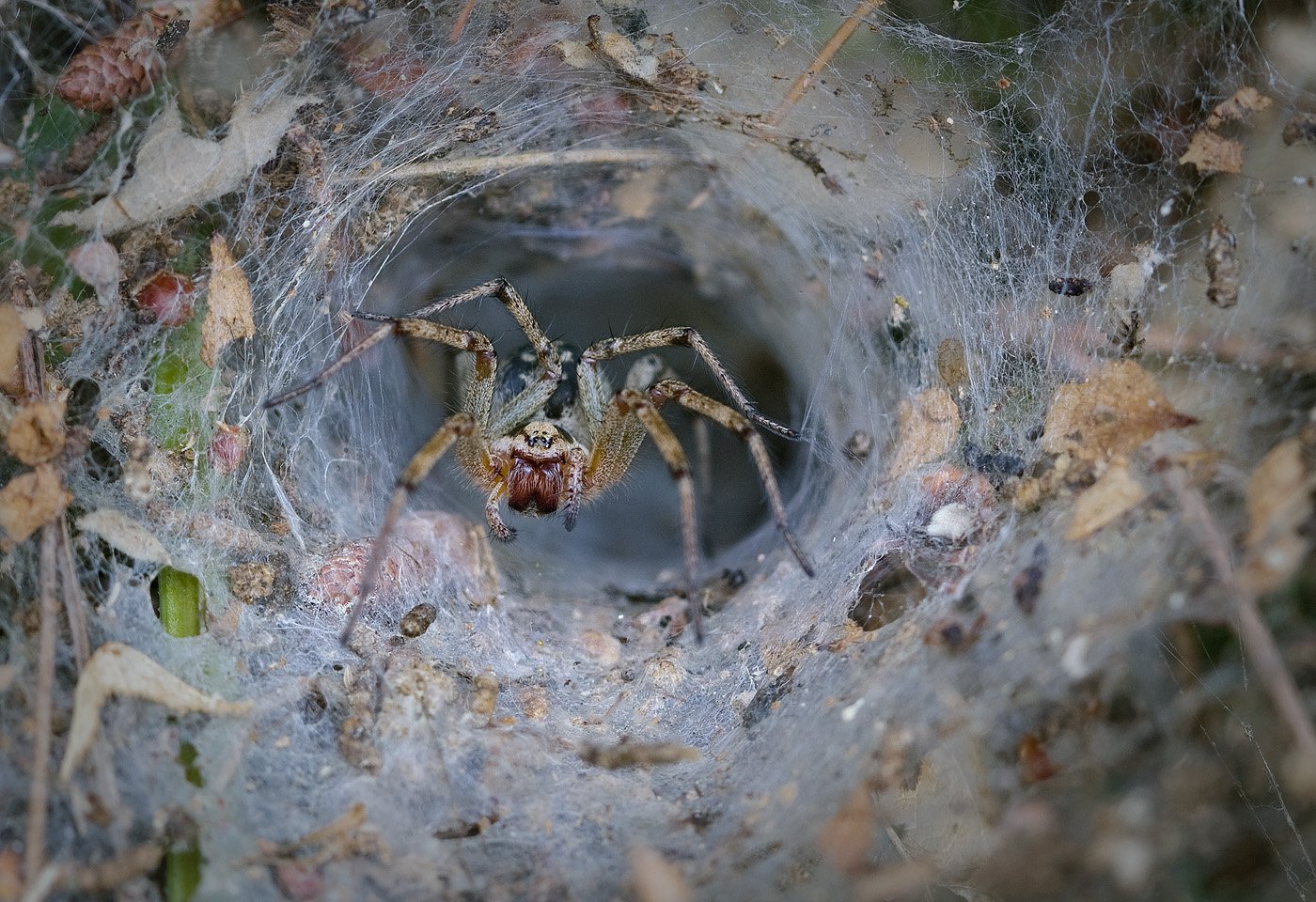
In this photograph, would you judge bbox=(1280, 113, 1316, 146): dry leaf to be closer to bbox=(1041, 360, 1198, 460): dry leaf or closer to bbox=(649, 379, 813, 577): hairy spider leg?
bbox=(1041, 360, 1198, 460): dry leaf

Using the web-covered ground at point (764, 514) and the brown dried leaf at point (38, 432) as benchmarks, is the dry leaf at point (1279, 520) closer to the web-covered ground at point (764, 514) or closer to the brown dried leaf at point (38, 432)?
the web-covered ground at point (764, 514)

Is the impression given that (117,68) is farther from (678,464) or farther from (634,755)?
(634,755)

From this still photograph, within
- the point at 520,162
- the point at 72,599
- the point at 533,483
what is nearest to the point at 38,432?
the point at 72,599

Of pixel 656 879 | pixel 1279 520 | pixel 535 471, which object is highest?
pixel 535 471

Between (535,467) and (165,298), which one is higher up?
(165,298)

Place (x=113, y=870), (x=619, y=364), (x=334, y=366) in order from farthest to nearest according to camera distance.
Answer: (x=619, y=364) → (x=334, y=366) → (x=113, y=870)

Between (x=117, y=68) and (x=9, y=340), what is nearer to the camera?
(x=9, y=340)
